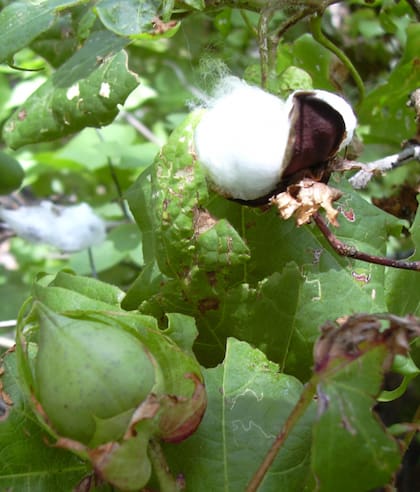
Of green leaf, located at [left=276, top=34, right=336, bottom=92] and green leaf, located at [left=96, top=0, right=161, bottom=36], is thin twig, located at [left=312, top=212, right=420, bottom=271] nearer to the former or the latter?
green leaf, located at [left=96, top=0, right=161, bottom=36]

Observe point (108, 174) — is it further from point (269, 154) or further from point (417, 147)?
point (269, 154)

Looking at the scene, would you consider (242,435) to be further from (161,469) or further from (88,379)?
(88,379)

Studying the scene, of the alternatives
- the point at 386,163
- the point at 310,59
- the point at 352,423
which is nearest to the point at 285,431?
the point at 352,423

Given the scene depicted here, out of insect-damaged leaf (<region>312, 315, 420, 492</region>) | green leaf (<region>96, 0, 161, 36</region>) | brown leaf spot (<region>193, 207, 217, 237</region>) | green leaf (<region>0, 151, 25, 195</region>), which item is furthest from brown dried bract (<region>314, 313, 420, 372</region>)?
green leaf (<region>0, 151, 25, 195</region>)

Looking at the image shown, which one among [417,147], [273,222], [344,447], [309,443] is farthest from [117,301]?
[417,147]

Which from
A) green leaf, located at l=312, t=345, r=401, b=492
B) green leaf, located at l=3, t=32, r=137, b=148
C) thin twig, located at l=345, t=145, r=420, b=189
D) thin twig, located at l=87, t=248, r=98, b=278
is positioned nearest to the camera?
green leaf, located at l=312, t=345, r=401, b=492
